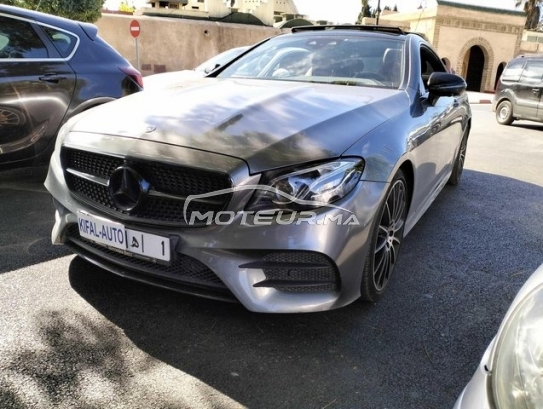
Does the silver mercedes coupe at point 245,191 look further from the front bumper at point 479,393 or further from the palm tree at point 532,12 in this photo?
the palm tree at point 532,12

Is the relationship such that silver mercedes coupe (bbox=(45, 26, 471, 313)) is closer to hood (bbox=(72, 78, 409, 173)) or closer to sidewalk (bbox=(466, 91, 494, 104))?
hood (bbox=(72, 78, 409, 173))

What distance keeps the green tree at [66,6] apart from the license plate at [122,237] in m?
17.8

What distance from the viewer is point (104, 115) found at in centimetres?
258

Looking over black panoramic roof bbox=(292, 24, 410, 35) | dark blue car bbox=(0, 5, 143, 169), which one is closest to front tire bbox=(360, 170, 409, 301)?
black panoramic roof bbox=(292, 24, 410, 35)

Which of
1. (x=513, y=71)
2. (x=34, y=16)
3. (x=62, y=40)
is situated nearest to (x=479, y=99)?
(x=513, y=71)

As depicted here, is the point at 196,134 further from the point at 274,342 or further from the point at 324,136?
the point at 274,342

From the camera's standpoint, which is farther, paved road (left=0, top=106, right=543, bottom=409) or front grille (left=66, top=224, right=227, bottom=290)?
front grille (left=66, top=224, right=227, bottom=290)

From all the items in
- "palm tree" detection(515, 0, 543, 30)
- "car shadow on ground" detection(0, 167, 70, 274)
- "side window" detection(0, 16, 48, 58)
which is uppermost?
"palm tree" detection(515, 0, 543, 30)

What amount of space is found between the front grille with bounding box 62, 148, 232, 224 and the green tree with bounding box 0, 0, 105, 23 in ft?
58.1

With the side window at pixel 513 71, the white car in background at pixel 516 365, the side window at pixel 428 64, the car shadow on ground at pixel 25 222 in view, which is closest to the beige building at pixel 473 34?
the side window at pixel 513 71

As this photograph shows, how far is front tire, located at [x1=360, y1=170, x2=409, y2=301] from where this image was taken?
93.7 inches

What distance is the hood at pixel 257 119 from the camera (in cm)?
214

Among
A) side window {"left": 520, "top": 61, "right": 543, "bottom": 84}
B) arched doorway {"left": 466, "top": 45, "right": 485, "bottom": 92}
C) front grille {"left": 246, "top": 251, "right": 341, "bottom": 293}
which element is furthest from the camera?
arched doorway {"left": 466, "top": 45, "right": 485, "bottom": 92}

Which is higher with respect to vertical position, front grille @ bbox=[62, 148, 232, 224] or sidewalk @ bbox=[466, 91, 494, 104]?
front grille @ bbox=[62, 148, 232, 224]
